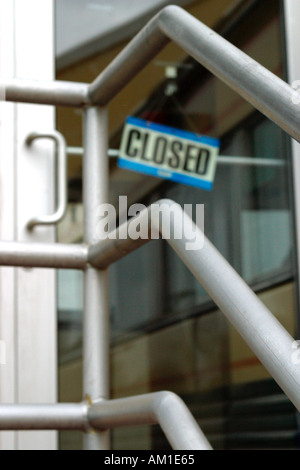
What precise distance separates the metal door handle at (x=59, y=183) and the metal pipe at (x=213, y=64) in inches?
10.3

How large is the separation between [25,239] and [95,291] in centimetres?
33

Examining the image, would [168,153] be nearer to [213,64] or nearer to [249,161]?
[249,161]

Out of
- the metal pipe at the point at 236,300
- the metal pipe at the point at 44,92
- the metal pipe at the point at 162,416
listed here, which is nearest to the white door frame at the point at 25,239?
the metal pipe at the point at 44,92

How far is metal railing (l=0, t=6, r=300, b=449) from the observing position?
0.67 m

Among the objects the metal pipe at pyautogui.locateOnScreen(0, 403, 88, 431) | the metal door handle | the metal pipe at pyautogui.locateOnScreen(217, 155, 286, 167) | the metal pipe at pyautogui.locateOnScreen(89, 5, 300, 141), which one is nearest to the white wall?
the metal door handle

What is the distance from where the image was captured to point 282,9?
1683mm

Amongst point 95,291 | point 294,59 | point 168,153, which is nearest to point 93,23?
point 168,153

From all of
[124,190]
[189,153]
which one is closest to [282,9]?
[189,153]

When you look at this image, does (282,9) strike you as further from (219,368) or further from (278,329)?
(278,329)

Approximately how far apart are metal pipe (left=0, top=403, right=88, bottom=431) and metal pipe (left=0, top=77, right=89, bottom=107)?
1.51ft

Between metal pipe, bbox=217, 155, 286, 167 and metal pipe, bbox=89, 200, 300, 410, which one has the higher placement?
metal pipe, bbox=217, 155, 286, 167

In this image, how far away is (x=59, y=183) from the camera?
1456mm

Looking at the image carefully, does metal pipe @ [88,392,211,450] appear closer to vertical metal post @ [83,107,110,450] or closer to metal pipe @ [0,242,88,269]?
vertical metal post @ [83,107,110,450]

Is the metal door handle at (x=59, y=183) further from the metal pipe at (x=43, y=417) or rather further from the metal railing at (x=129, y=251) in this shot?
the metal pipe at (x=43, y=417)
